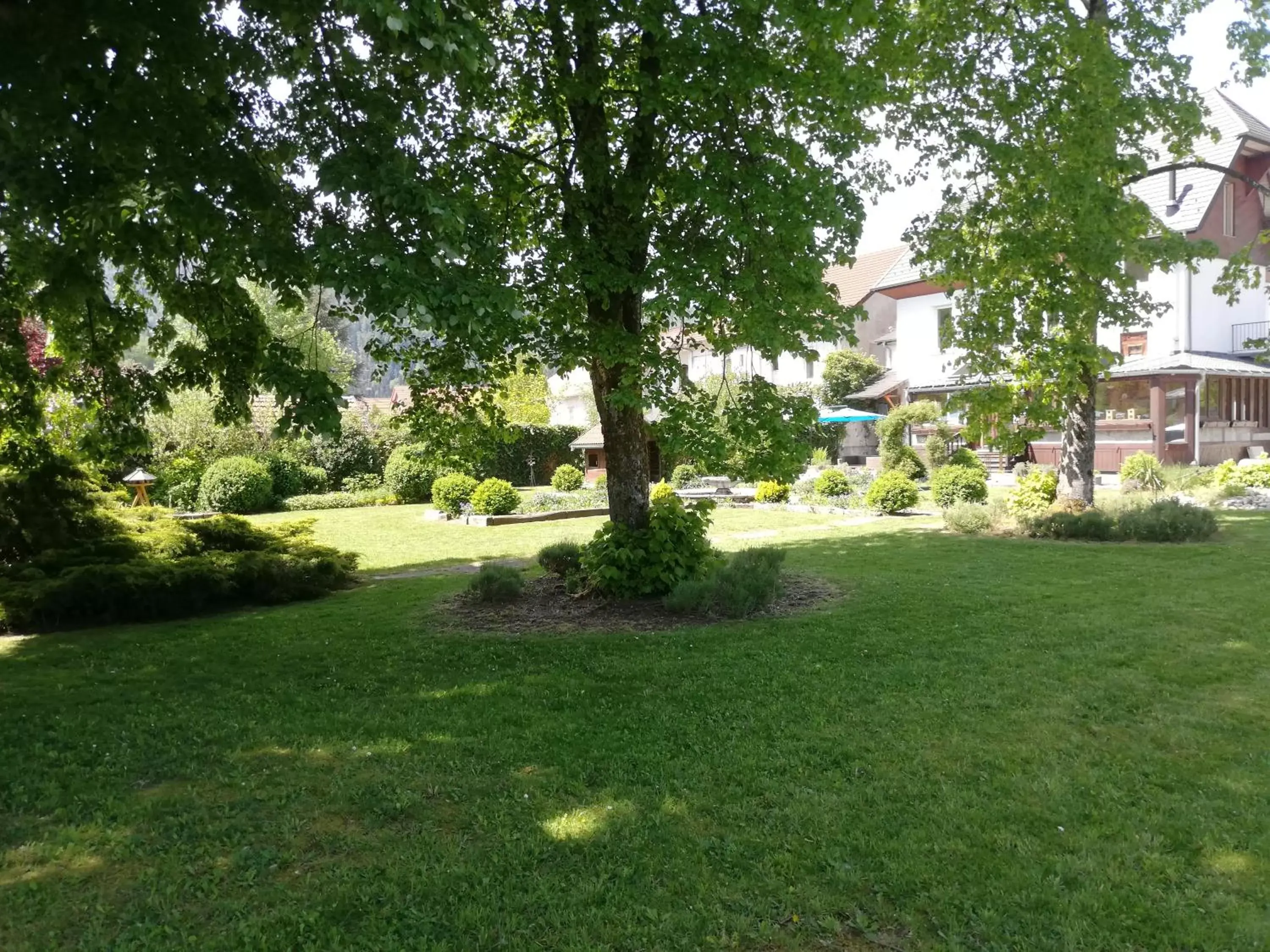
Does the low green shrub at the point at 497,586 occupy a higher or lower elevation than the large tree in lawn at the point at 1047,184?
lower

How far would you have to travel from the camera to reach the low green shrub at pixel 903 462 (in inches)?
952

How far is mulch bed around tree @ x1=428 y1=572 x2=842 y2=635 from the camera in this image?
26.7 feet

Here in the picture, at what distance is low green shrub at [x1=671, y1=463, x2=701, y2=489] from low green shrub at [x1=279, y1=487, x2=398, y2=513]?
839cm

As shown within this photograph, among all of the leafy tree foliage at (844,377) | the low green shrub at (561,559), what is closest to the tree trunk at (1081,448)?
the low green shrub at (561,559)

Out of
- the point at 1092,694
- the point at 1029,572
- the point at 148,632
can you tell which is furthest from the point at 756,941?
the point at 1029,572

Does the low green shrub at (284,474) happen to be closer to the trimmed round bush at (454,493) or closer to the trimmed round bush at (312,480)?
the trimmed round bush at (312,480)

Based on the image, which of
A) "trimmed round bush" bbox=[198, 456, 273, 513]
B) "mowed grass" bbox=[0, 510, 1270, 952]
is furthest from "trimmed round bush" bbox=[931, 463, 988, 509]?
"trimmed round bush" bbox=[198, 456, 273, 513]

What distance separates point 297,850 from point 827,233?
6.09 metres

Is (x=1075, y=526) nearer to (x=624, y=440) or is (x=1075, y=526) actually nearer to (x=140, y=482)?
(x=624, y=440)

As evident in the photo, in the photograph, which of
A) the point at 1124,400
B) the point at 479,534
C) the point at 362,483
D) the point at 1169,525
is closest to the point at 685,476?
the point at 479,534

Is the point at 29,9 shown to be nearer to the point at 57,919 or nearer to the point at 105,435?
the point at 105,435

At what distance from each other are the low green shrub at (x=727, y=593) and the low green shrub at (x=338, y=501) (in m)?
17.7

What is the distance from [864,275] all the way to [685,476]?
23.4 m

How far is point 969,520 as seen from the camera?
1426 centimetres
